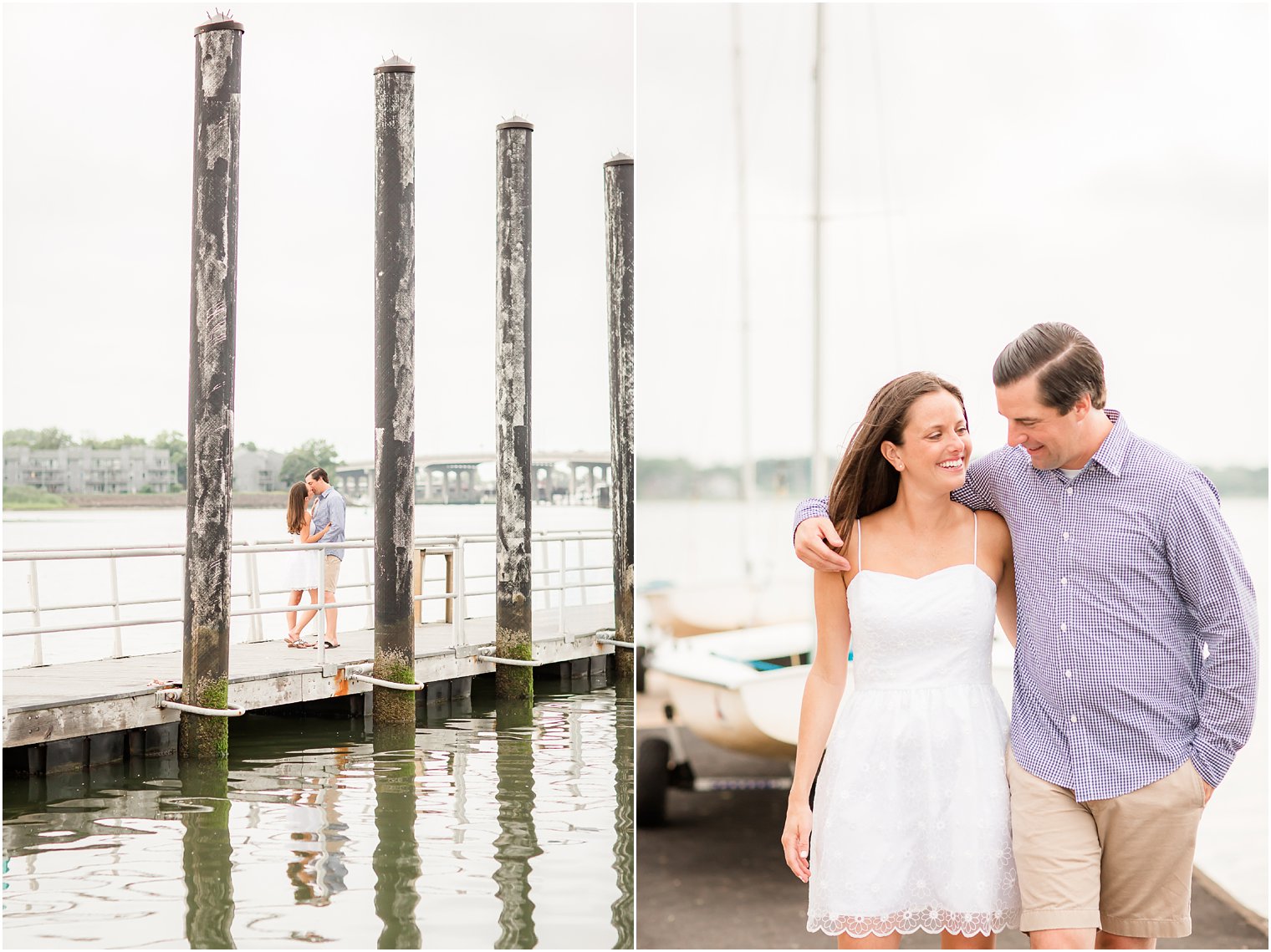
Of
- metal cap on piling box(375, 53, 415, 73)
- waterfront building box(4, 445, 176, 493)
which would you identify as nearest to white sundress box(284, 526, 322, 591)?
metal cap on piling box(375, 53, 415, 73)

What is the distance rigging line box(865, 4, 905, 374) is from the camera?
467 cm

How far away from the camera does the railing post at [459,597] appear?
852 centimetres

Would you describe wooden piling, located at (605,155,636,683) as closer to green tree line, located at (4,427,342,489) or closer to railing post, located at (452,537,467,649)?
railing post, located at (452,537,467,649)

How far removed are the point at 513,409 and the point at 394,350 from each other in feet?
6.25

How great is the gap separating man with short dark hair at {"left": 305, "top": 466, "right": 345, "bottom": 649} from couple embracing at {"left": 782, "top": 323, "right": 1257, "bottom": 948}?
603cm

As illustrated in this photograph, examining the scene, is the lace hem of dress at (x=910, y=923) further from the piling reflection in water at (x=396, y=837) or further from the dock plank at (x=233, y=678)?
the dock plank at (x=233, y=678)

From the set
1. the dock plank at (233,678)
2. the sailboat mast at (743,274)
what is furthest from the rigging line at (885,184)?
the dock plank at (233,678)

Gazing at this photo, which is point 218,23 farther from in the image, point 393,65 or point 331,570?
point 331,570

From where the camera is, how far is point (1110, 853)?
1.87 m

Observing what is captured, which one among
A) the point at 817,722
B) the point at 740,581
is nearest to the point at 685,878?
the point at 740,581

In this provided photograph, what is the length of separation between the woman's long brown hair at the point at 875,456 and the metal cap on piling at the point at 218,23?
504cm

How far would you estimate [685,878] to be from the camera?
5.68 m

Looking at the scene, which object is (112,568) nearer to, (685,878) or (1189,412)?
(685,878)

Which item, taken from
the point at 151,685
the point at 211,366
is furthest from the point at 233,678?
the point at 211,366
